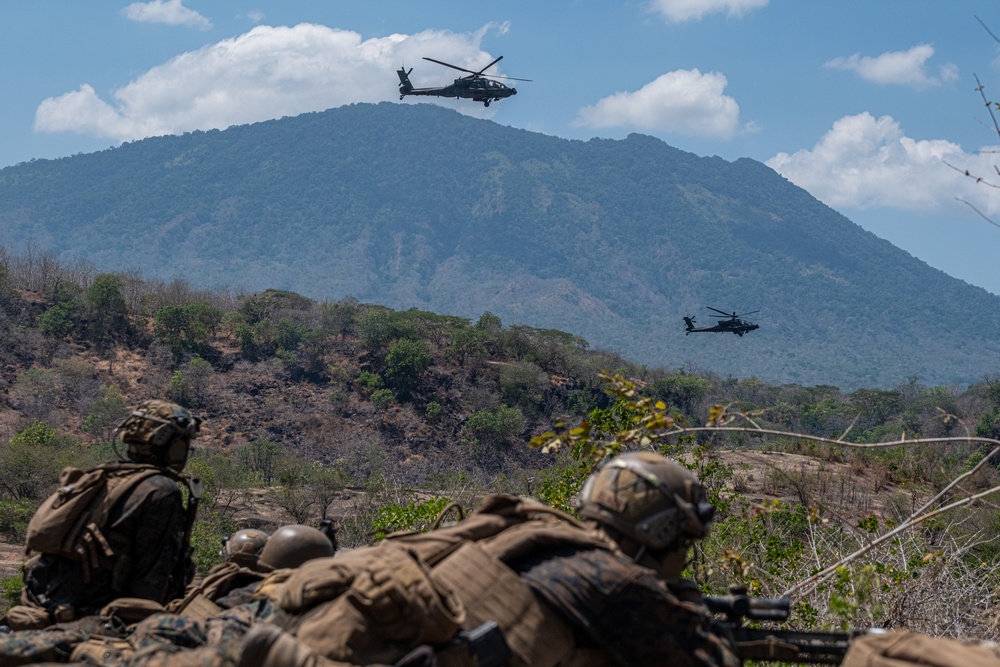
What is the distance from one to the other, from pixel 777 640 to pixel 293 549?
2777 millimetres

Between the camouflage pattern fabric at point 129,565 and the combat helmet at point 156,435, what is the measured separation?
0.29 m

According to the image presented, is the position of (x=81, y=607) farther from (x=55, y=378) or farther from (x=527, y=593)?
(x=55, y=378)

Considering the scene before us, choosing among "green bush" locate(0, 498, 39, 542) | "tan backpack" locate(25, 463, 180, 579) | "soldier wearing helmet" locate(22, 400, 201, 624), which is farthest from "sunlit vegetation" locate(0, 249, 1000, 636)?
"tan backpack" locate(25, 463, 180, 579)

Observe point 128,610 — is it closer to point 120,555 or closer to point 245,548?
point 120,555

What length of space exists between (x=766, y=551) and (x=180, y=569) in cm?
573

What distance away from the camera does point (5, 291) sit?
5822 centimetres

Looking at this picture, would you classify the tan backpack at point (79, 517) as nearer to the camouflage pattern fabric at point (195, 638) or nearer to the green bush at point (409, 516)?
the camouflage pattern fabric at point (195, 638)

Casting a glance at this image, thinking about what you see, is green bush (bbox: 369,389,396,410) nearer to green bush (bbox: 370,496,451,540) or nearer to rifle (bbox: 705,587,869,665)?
green bush (bbox: 370,496,451,540)

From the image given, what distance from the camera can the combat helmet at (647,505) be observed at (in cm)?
441

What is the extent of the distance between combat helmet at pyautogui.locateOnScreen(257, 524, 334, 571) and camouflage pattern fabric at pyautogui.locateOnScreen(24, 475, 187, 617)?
1.62 ft

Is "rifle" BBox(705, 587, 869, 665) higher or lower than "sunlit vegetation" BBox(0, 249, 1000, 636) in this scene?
higher

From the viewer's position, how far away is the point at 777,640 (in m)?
4.52

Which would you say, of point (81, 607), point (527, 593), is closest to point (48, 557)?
point (81, 607)

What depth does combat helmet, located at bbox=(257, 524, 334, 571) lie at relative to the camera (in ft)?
20.8
